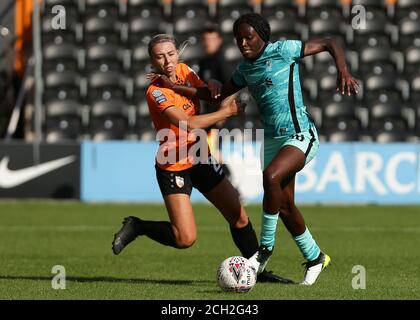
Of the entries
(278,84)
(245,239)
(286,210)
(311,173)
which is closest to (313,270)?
(286,210)

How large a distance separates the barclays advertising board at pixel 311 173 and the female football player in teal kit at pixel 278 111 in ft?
28.1

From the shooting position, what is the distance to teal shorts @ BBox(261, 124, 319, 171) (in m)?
8.19

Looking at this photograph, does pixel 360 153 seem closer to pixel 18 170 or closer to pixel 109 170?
pixel 109 170

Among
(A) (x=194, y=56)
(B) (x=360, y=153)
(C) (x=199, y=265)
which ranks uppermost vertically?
(A) (x=194, y=56)

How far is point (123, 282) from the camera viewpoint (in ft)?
27.8

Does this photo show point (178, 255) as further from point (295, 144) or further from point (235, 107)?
point (235, 107)

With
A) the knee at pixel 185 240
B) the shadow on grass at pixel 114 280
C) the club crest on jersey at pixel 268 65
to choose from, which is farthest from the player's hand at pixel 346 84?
the shadow on grass at pixel 114 280

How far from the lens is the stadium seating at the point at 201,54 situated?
1944 centimetres

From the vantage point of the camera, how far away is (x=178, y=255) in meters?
10.8

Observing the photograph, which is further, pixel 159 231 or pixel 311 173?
pixel 311 173

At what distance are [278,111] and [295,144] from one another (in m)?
0.29
